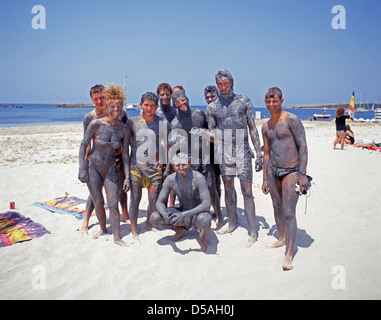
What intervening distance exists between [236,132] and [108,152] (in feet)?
6.77

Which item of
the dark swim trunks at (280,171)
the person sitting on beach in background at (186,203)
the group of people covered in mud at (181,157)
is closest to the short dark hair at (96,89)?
the group of people covered in mud at (181,157)

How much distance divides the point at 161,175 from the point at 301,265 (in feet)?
8.08

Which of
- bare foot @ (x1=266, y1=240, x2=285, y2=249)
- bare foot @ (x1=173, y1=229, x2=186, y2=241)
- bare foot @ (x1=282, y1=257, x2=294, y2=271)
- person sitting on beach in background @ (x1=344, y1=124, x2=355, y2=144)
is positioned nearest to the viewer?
bare foot @ (x1=282, y1=257, x2=294, y2=271)

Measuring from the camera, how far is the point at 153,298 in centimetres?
316

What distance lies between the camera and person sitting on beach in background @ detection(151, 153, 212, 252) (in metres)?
4.01

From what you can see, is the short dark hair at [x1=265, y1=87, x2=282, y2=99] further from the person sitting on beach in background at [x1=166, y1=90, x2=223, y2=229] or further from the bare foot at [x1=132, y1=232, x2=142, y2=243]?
the bare foot at [x1=132, y1=232, x2=142, y2=243]

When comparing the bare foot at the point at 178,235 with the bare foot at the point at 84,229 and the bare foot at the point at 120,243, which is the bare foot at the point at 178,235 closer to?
the bare foot at the point at 120,243

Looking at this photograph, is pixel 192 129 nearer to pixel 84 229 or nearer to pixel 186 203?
pixel 186 203

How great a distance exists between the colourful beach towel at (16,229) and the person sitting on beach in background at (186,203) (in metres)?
2.21

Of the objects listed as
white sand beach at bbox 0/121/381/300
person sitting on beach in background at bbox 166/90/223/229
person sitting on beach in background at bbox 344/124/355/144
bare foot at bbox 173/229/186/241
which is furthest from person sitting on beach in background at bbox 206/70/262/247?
person sitting on beach in background at bbox 344/124/355/144

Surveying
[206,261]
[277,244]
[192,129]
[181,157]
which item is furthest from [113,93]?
[277,244]

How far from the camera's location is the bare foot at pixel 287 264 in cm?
362
